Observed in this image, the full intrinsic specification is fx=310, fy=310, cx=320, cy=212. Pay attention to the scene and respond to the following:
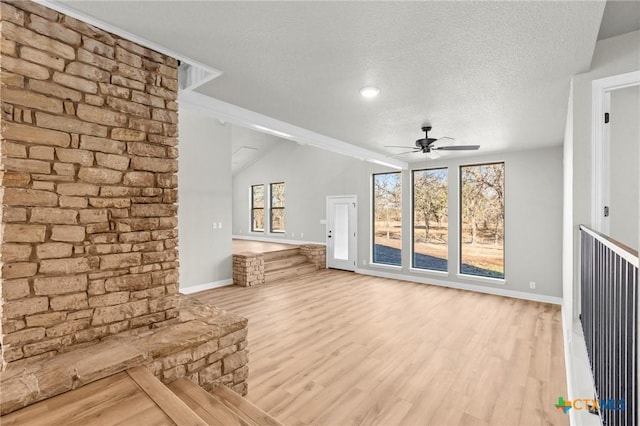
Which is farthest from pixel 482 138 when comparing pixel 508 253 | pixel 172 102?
pixel 172 102

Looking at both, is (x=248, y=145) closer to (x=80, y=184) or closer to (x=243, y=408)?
(x=80, y=184)

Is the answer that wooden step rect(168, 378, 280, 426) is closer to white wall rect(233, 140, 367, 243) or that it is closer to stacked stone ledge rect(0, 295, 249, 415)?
stacked stone ledge rect(0, 295, 249, 415)

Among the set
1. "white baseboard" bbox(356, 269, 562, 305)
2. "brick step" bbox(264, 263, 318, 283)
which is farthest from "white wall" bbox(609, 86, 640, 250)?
"brick step" bbox(264, 263, 318, 283)

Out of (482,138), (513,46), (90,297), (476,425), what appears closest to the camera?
(90,297)

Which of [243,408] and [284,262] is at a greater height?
[284,262]

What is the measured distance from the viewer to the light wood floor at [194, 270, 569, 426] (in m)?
2.44

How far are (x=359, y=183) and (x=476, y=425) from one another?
6.15 metres

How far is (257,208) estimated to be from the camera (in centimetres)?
1099

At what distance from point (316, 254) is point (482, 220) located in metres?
4.04

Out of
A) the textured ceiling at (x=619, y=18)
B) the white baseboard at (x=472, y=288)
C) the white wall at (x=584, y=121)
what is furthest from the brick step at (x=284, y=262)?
the textured ceiling at (x=619, y=18)

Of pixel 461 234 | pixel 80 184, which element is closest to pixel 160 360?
pixel 80 184

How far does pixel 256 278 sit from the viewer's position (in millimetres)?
6551

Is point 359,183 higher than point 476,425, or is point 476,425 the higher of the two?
point 359,183

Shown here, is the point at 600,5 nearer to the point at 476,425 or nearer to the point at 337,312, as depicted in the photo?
the point at 476,425
